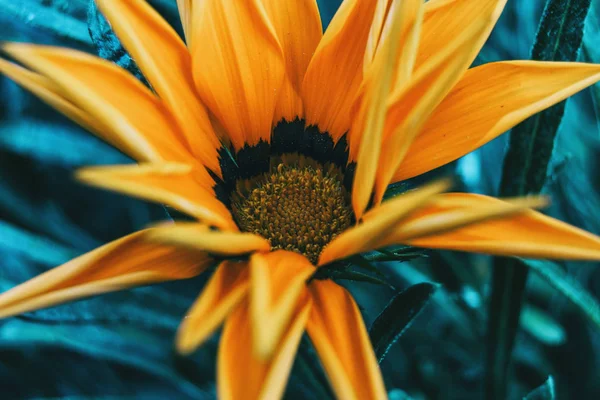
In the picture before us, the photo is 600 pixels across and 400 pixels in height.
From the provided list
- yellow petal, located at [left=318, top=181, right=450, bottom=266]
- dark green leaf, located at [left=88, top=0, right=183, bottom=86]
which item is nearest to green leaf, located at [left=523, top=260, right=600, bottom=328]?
yellow petal, located at [left=318, top=181, right=450, bottom=266]

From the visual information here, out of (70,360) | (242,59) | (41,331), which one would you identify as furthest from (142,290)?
(242,59)

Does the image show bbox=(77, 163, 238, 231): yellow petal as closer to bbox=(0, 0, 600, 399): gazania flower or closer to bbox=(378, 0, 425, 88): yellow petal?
bbox=(0, 0, 600, 399): gazania flower

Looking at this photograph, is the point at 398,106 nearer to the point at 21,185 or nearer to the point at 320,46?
the point at 320,46

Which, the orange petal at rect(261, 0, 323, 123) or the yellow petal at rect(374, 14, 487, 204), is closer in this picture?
the yellow petal at rect(374, 14, 487, 204)

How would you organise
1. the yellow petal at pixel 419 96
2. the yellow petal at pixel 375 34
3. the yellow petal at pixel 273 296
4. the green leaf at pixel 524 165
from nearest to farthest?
the yellow petal at pixel 273 296 < the yellow petal at pixel 419 96 < the yellow petal at pixel 375 34 < the green leaf at pixel 524 165

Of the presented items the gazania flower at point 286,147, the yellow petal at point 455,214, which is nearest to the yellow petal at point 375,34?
the gazania flower at point 286,147

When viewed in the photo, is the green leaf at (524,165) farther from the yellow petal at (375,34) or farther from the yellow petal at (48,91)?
the yellow petal at (48,91)

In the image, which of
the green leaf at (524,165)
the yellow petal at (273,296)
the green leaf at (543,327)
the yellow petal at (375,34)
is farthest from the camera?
the green leaf at (543,327)
